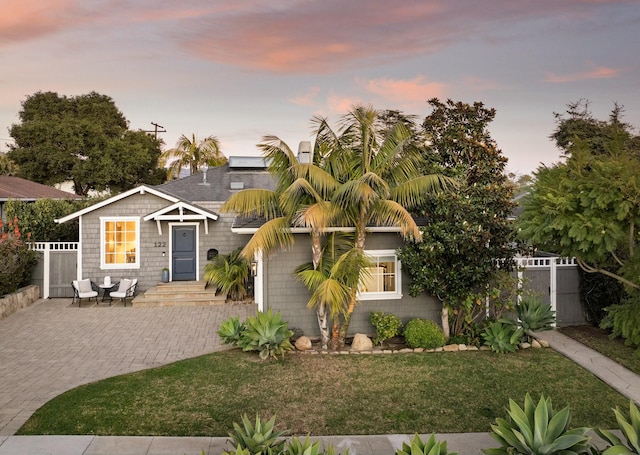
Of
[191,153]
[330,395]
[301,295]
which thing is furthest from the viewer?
[191,153]

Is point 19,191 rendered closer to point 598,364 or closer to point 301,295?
point 301,295

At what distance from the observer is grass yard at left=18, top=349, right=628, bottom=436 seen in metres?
6.39

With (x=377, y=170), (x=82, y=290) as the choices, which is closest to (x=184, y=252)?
(x=82, y=290)

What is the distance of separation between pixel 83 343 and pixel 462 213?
933cm

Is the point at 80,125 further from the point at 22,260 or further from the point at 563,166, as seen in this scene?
the point at 563,166

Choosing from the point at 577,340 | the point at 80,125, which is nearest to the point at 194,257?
the point at 577,340

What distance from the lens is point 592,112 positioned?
29.4 metres

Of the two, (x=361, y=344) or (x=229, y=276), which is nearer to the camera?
(x=361, y=344)

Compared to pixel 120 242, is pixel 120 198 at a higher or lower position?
higher

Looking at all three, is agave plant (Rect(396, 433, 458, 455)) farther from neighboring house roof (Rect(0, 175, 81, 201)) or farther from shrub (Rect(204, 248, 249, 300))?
neighboring house roof (Rect(0, 175, 81, 201))

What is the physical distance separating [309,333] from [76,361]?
17.0ft

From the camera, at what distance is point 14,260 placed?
13.7m

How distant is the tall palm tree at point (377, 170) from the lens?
9453 mm

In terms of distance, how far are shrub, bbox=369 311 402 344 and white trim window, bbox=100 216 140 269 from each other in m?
9.76
